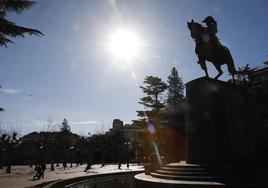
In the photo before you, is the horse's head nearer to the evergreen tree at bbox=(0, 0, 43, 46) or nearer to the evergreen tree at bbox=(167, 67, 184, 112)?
the evergreen tree at bbox=(0, 0, 43, 46)

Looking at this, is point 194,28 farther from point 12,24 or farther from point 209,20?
point 12,24

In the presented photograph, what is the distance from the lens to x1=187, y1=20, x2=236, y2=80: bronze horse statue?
51.7ft

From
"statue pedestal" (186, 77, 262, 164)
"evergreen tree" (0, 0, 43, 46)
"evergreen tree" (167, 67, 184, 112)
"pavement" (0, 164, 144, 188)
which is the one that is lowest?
"pavement" (0, 164, 144, 188)

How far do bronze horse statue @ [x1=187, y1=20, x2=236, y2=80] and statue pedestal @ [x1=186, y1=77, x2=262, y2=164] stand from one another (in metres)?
1.58

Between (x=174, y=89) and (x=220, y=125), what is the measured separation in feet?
178

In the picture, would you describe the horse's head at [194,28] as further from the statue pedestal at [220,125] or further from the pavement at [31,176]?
the pavement at [31,176]

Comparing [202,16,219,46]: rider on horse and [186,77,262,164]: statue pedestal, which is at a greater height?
[202,16,219,46]: rider on horse

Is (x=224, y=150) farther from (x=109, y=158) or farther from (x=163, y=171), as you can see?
(x=109, y=158)

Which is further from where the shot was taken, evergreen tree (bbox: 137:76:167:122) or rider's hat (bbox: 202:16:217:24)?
evergreen tree (bbox: 137:76:167:122)

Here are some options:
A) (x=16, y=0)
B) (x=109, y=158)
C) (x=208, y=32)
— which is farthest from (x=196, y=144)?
(x=109, y=158)

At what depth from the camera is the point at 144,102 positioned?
49188 mm

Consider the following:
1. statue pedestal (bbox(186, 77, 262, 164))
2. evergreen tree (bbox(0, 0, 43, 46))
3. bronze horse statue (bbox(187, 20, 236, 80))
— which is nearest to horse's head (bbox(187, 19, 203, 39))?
bronze horse statue (bbox(187, 20, 236, 80))

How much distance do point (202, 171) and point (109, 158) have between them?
64.9 metres

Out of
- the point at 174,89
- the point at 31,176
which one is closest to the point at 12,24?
the point at 31,176
